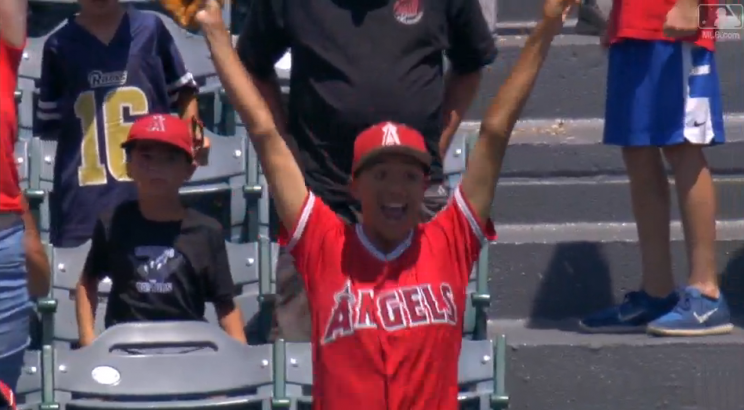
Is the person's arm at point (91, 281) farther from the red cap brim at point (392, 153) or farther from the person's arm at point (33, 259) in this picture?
the red cap brim at point (392, 153)

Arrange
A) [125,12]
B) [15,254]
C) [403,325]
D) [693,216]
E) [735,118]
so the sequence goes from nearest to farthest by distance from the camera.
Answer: [403,325] → [15,254] → [693,216] → [125,12] → [735,118]

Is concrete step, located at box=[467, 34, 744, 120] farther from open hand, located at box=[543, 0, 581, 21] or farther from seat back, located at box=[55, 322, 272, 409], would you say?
open hand, located at box=[543, 0, 581, 21]

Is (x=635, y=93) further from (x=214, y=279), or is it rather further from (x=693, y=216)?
(x=214, y=279)

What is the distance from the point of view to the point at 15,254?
342cm

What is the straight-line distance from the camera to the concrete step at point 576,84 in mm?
6035

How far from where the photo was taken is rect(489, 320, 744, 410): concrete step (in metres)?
4.61

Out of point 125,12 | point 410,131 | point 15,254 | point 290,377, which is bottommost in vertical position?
point 290,377

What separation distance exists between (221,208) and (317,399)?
2.19m

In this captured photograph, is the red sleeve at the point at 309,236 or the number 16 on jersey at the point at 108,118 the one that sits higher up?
the number 16 on jersey at the point at 108,118

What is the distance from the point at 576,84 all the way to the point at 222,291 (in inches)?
88.2

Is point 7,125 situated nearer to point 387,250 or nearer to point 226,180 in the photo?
point 387,250

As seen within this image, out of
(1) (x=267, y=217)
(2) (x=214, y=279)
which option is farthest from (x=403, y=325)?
(1) (x=267, y=217)

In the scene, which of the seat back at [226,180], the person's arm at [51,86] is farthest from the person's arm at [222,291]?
the person's arm at [51,86]

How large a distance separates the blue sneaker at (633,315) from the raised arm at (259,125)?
1853mm
